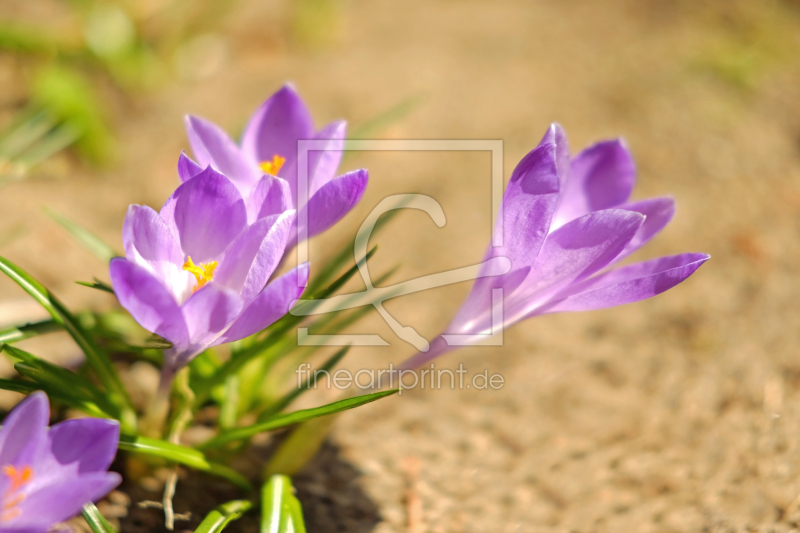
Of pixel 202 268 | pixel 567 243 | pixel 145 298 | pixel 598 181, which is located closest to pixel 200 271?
pixel 202 268

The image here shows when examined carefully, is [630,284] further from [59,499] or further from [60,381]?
[60,381]

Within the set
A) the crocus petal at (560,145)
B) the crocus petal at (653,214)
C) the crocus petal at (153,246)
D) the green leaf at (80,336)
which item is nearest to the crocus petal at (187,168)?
the crocus petal at (153,246)

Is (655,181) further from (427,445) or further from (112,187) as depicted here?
(112,187)

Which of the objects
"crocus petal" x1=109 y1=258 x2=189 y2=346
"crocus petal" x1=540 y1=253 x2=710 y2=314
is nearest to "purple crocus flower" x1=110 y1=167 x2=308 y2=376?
"crocus petal" x1=109 y1=258 x2=189 y2=346

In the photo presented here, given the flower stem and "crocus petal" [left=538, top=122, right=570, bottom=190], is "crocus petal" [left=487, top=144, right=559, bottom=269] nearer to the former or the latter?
"crocus petal" [left=538, top=122, right=570, bottom=190]

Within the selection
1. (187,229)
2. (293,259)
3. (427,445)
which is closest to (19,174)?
(293,259)
